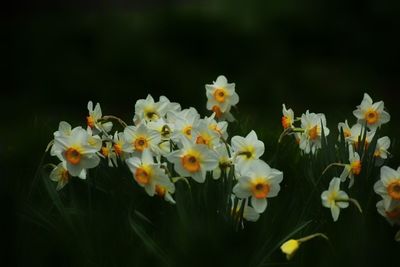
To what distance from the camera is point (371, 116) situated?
7.14 ft

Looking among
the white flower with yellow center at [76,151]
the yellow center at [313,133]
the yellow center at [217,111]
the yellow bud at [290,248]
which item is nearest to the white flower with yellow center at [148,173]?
the white flower with yellow center at [76,151]

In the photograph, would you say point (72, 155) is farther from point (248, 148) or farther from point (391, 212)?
point (391, 212)

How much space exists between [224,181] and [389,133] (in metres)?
1.22

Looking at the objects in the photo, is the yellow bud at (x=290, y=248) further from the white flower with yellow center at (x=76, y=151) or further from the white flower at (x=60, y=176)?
the white flower at (x=60, y=176)

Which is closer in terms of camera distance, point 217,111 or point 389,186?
point 389,186

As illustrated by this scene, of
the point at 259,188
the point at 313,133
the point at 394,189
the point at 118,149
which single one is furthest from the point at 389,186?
the point at 118,149

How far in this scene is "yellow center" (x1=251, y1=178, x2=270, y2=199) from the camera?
1.68 m

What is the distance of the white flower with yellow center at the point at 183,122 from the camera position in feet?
6.27

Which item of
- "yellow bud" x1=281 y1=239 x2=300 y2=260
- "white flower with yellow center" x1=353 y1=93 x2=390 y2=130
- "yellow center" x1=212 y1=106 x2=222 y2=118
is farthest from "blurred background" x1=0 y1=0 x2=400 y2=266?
"yellow bud" x1=281 y1=239 x2=300 y2=260

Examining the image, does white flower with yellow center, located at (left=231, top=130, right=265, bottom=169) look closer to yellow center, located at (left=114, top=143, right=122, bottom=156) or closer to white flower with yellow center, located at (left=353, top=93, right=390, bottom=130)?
yellow center, located at (left=114, top=143, right=122, bottom=156)

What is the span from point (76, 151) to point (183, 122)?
14.8 inches

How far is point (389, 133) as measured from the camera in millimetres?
2797

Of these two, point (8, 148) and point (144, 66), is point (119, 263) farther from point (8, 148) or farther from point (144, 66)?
point (144, 66)

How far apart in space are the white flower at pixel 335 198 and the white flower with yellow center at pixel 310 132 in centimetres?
37
